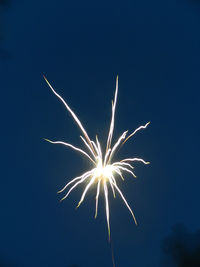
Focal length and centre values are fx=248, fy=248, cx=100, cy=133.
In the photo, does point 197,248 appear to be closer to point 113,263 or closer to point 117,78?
point 113,263

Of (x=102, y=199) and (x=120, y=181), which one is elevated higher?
(x=120, y=181)

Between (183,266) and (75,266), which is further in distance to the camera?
(183,266)

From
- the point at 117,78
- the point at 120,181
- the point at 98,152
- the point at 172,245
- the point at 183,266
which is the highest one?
the point at 117,78

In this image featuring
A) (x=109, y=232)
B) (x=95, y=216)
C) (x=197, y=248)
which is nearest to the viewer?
(x=95, y=216)

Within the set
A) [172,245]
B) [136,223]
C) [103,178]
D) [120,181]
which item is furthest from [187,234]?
[103,178]

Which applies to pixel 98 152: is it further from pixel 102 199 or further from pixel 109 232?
pixel 109 232

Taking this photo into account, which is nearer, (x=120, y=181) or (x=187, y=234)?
(x=120, y=181)

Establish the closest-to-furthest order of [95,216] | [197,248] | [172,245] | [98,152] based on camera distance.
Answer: [98,152]
[95,216]
[172,245]
[197,248]

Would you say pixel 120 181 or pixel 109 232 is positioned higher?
pixel 120 181

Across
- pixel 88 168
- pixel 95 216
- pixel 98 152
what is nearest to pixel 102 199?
pixel 95 216
